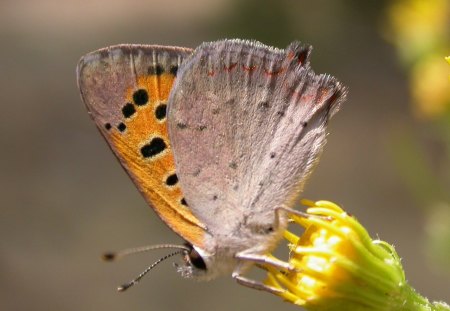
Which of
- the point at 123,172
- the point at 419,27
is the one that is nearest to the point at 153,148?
the point at 419,27

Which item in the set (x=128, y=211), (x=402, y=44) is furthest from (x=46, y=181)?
(x=402, y=44)

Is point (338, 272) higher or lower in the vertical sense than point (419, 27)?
Result: lower

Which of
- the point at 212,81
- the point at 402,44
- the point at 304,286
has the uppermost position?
the point at 402,44

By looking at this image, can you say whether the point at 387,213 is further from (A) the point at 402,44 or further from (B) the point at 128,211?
(A) the point at 402,44

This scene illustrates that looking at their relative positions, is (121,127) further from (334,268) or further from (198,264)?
(334,268)

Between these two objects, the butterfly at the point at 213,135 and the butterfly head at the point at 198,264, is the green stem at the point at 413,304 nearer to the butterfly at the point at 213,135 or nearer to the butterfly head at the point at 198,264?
the butterfly at the point at 213,135
